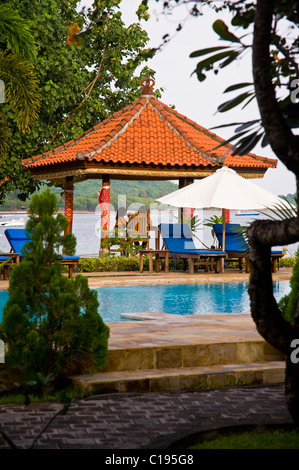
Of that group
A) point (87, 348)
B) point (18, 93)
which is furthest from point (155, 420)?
point (18, 93)

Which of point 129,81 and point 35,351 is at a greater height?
point 129,81

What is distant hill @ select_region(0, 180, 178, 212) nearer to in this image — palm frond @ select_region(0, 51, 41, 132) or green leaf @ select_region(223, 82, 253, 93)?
palm frond @ select_region(0, 51, 41, 132)

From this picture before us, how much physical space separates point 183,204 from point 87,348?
1275 cm

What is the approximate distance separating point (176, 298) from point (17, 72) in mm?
6495

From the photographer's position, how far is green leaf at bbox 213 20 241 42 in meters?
3.84

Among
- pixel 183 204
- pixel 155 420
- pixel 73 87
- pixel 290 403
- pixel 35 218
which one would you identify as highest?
pixel 73 87

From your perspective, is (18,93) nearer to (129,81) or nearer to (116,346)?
(116,346)

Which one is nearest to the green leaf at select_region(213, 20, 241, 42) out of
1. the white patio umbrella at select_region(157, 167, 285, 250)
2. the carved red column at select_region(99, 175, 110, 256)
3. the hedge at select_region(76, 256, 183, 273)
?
the white patio umbrella at select_region(157, 167, 285, 250)

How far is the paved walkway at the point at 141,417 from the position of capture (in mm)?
4816

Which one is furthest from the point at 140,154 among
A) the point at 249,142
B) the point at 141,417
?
the point at 249,142

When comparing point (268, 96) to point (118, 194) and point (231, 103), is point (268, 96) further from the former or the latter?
point (118, 194)

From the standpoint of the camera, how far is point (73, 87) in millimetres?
25625

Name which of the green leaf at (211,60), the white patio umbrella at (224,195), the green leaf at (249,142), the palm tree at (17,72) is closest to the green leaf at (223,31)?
Result: the green leaf at (211,60)

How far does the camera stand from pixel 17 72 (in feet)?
53.1
